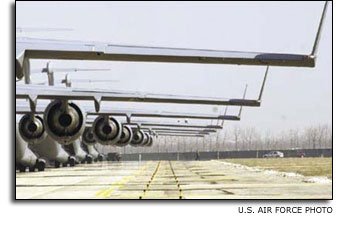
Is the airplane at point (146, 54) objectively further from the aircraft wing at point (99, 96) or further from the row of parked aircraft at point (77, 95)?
the aircraft wing at point (99, 96)

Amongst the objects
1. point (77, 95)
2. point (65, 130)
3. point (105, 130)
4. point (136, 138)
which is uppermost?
point (77, 95)

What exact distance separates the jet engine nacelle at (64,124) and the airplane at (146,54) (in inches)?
298

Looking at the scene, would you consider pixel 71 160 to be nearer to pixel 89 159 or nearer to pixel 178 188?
pixel 89 159

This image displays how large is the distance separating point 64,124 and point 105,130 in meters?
10.4

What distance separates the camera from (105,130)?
32.9 m

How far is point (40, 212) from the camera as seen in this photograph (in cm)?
1299

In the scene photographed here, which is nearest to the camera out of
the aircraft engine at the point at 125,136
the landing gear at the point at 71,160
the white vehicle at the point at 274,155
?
the aircraft engine at the point at 125,136

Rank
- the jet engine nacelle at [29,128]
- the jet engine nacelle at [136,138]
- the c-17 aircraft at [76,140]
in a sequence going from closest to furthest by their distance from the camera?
the jet engine nacelle at [29,128] → the c-17 aircraft at [76,140] → the jet engine nacelle at [136,138]

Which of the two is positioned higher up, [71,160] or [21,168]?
[21,168]

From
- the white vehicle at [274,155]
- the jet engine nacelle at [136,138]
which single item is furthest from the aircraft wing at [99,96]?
the white vehicle at [274,155]

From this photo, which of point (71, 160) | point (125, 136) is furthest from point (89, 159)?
point (125, 136)

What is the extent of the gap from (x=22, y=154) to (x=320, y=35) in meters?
21.2

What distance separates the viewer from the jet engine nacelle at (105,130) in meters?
32.7
